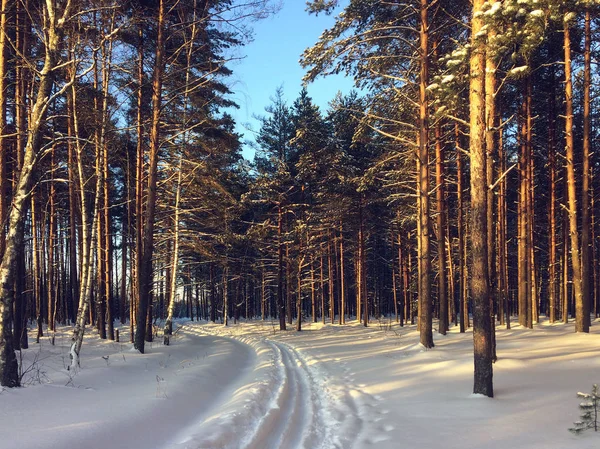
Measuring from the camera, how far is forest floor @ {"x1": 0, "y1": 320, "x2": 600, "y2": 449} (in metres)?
5.46

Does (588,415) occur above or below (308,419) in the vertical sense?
above

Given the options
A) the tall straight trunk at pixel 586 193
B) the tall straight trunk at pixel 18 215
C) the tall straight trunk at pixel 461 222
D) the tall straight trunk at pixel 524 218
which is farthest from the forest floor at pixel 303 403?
the tall straight trunk at pixel 524 218

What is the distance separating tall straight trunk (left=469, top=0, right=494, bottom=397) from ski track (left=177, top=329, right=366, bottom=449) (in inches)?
→ 92.3

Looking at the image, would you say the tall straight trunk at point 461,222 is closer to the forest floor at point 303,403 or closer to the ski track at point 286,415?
the forest floor at point 303,403

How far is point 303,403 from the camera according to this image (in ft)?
26.3

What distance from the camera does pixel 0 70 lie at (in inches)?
449

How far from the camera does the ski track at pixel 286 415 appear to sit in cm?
555

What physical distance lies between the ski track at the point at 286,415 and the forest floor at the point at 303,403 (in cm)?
3

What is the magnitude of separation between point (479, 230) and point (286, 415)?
5154 millimetres

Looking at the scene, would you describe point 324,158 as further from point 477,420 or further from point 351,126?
point 477,420

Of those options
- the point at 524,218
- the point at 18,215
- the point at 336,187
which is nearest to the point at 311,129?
the point at 336,187

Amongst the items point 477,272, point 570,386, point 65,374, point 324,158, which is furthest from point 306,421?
point 324,158

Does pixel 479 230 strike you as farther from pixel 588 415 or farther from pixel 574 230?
pixel 574 230

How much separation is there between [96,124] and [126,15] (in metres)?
4.23
